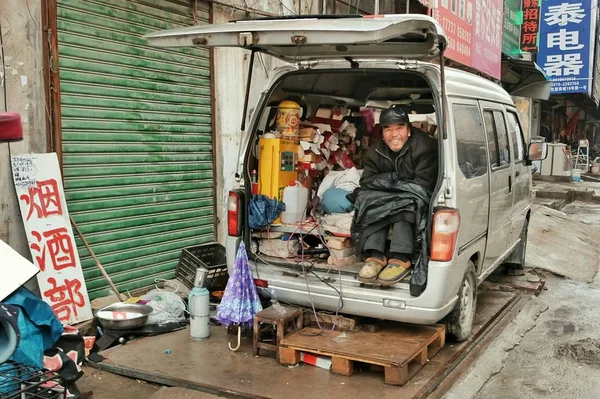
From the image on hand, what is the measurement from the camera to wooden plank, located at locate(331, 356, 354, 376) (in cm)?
422

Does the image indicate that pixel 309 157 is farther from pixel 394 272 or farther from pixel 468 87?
pixel 394 272

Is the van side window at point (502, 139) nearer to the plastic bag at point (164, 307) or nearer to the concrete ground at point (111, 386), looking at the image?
the plastic bag at point (164, 307)

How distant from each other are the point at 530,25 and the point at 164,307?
17252 millimetres

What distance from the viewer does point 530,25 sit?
18.9 meters

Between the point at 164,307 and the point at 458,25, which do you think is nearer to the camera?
the point at 164,307

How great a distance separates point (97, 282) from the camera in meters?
5.86

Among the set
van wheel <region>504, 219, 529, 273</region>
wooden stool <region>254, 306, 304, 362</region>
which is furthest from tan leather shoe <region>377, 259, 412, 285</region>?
van wheel <region>504, 219, 529, 273</region>

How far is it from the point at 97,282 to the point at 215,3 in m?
3.74

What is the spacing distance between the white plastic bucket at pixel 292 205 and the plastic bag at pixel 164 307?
1.33 metres

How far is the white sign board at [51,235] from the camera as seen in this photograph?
4996 millimetres

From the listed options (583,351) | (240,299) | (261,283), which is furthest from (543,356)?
(240,299)

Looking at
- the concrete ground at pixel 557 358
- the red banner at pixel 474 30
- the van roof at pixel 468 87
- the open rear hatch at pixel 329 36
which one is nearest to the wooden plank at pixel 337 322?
the open rear hatch at pixel 329 36

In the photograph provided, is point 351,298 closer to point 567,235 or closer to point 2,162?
point 2,162

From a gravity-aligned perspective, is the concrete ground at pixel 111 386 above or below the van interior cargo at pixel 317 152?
below
